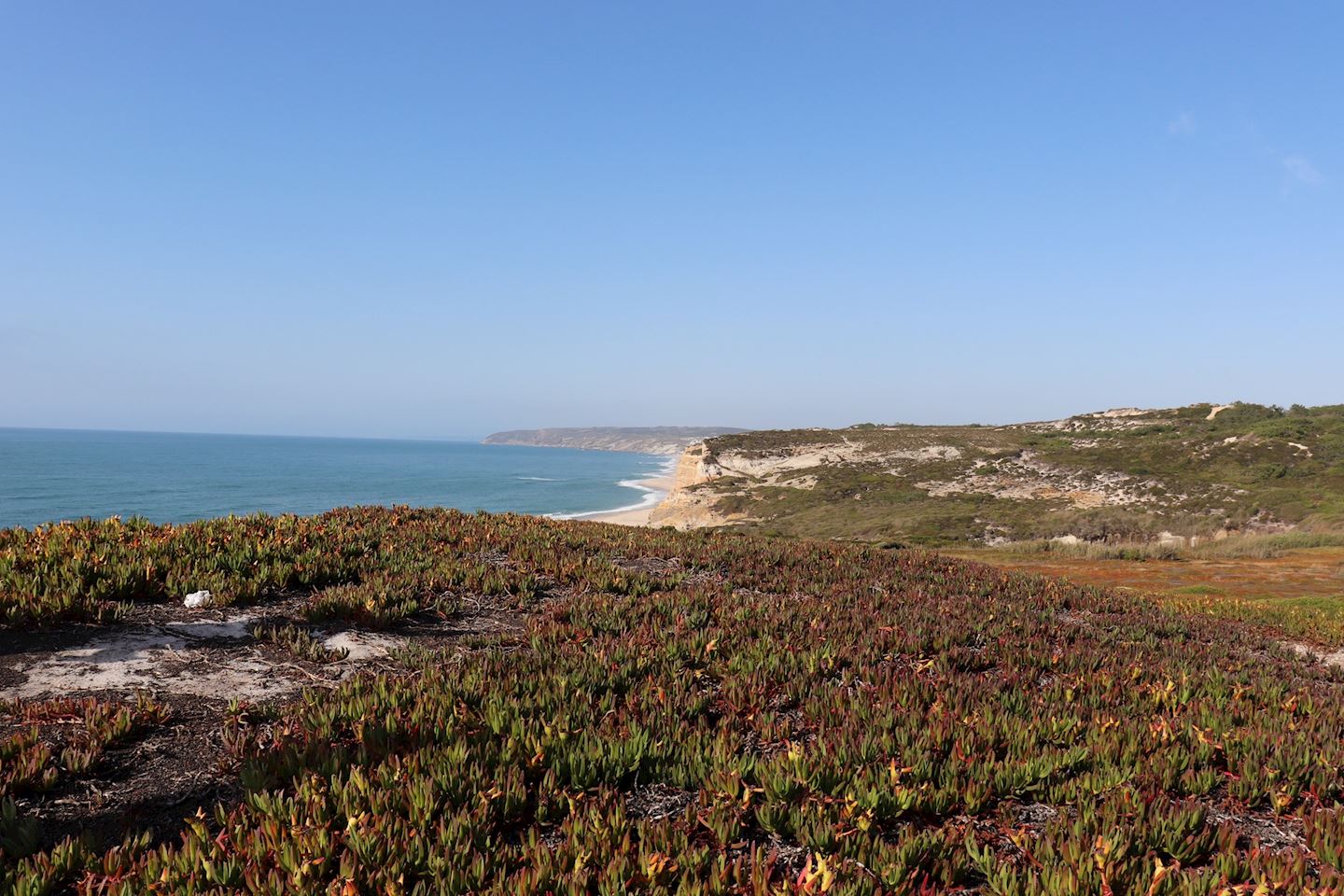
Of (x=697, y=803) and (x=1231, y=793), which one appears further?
(x=1231, y=793)

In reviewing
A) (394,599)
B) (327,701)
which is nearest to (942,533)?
(394,599)

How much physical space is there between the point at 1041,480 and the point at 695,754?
5413 cm

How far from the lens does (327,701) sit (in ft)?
18.2

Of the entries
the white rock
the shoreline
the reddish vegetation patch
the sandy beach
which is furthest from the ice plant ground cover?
the sandy beach

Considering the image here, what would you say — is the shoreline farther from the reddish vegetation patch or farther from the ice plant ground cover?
the ice plant ground cover

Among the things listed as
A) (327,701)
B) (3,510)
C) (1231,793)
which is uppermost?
(327,701)

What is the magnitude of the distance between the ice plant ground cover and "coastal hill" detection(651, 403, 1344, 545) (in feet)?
95.1

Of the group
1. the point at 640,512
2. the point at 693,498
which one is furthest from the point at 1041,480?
the point at 640,512

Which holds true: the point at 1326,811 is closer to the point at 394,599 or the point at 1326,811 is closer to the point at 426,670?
the point at 426,670

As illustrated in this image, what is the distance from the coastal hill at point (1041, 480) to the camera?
3678 cm

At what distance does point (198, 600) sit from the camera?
8102mm

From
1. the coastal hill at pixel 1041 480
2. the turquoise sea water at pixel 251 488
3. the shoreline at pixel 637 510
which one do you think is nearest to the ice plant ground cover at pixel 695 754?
the coastal hill at pixel 1041 480

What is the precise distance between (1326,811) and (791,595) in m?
6.55

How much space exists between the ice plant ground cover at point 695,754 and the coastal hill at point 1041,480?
95.1ft
